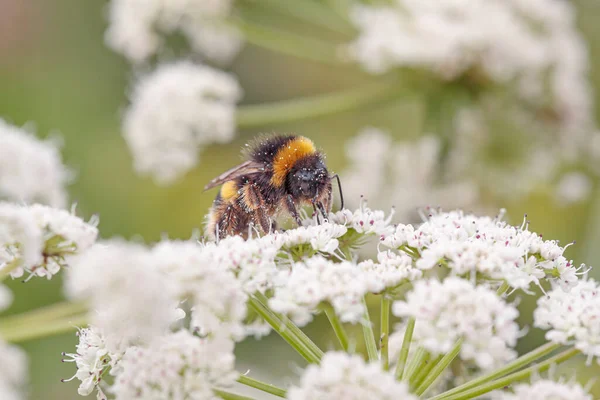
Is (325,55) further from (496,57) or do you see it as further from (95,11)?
(95,11)

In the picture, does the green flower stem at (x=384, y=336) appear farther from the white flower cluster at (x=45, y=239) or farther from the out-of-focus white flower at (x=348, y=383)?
the white flower cluster at (x=45, y=239)

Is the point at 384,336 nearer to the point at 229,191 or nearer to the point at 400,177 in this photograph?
the point at 229,191

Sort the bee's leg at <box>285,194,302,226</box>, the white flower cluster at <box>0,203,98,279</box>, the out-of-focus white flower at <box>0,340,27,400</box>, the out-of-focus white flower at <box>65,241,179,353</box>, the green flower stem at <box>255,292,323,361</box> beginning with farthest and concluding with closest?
1. the bee's leg at <box>285,194,302,226</box>
2. the out-of-focus white flower at <box>0,340,27,400</box>
3. the green flower stem at <box>255,292,323,361</box>
4. the white flower cluster at <box>0,203,98,279</box>
5. the out-of-focus white flower at <box>65,241,179,353</box>

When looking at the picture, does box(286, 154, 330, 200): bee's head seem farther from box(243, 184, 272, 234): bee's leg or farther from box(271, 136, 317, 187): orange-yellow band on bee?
box(243, 184, 272, 234): bee's leg

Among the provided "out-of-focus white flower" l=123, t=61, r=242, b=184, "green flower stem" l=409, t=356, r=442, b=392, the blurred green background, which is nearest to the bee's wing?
"green flower stem" l=409, t=356, r=442, b=392

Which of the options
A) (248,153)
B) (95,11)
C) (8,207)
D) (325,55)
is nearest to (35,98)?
(95,11)

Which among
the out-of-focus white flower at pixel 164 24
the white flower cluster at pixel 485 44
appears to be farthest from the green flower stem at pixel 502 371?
the out-of-focus white flower at pixel 164 24
